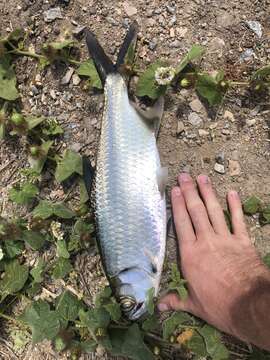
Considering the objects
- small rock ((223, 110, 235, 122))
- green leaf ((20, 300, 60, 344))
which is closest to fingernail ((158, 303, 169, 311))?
green leaf ((20, 300, 60, 344))

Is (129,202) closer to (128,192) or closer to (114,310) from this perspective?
(128,192)

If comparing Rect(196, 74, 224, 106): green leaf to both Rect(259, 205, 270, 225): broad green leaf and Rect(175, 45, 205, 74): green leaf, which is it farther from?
Rect(259, 205, 270, 225): broad green leaf

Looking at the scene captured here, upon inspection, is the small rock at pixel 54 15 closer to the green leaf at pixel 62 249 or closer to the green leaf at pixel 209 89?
the green leaf at pixel 209 89

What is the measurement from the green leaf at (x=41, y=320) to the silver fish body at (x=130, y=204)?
16.9 inches

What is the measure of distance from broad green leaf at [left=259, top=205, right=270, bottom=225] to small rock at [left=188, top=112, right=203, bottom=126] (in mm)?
596

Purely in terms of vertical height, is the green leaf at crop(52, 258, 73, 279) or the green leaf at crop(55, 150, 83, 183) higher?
the green leaf at crop(55, 150, 83, 183)

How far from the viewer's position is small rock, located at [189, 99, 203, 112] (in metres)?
2.79

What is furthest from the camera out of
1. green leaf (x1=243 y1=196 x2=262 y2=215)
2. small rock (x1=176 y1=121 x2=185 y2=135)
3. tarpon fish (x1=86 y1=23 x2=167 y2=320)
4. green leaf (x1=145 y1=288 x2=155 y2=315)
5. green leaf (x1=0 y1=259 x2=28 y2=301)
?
green leaf (x1=0 y1=259 x2=28 y2=301)

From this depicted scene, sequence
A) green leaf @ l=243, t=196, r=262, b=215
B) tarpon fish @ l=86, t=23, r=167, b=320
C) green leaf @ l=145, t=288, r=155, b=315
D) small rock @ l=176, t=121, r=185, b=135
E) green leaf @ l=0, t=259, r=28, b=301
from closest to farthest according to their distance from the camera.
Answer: green leaf @ l=145, t=288, r=155, b=315
tarpon fish @ l=86, t=23, r=167, b=320
green leaf @ l=243, t=196, r=262, b=215
small rock @ l=176, t=121, r=185, b=135
green leaf @ l=0, t=259, r=28, b=301

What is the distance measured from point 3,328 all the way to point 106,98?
5.14ft

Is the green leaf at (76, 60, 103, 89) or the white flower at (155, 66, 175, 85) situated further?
the green leaf at (76, 60, 103, 89)

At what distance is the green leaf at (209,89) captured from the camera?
2691mm

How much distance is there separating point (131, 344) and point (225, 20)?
1.85 m

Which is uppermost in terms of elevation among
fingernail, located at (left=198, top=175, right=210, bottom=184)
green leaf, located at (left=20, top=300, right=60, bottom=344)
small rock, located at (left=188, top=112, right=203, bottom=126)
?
small rock, located at (left=188, top=112, right=203, bottom=126)
